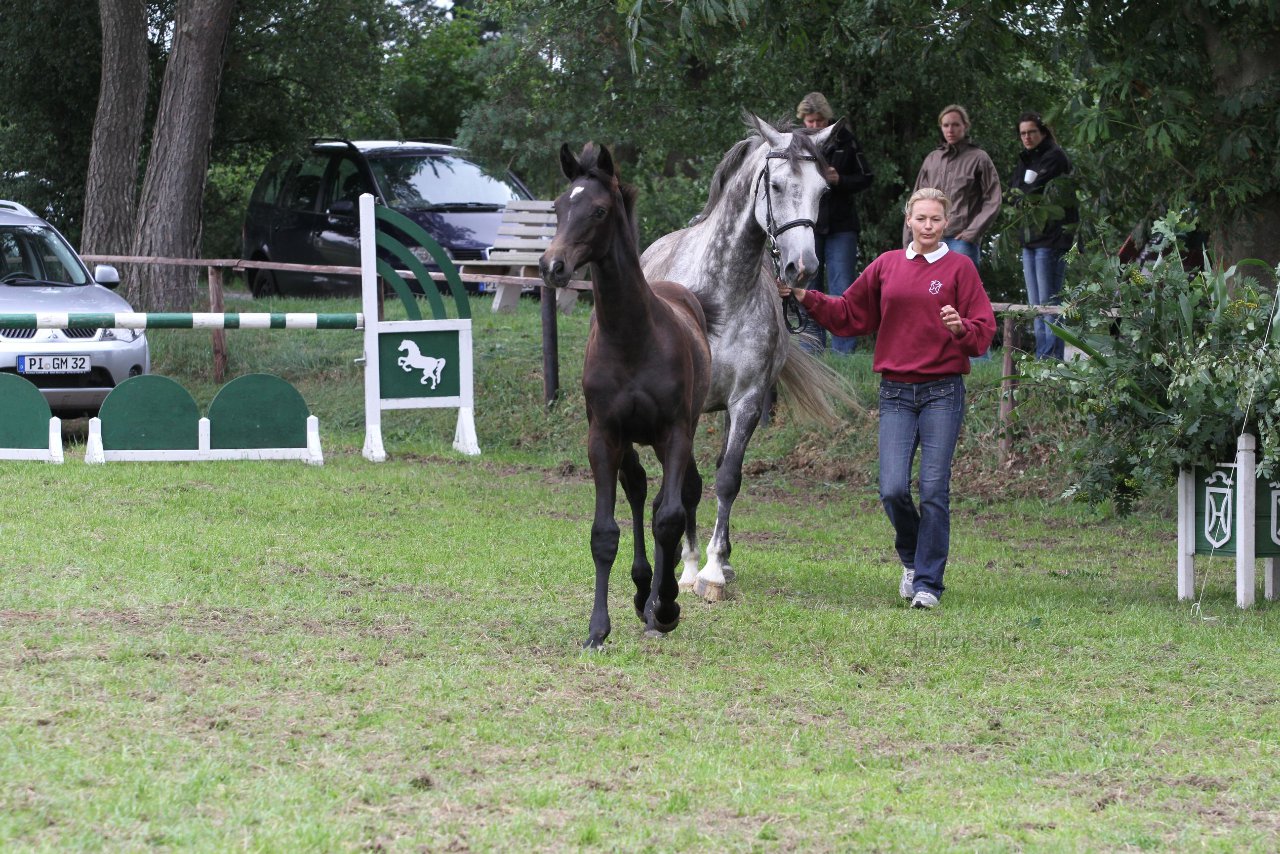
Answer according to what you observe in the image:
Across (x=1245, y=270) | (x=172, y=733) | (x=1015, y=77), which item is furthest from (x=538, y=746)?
(x=1015, y=77)

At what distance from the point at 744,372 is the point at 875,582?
1302 millimetres

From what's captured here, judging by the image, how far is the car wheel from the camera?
19344mm

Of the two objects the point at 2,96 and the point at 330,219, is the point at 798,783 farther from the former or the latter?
the point at 2,96

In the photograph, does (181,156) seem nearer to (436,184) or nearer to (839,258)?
(436,184)

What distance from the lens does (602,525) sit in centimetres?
630

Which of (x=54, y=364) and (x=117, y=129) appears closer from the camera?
(x=54, y=364)

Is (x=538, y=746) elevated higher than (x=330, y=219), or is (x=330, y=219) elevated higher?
(x=330, y=219)

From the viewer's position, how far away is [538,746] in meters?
4.81

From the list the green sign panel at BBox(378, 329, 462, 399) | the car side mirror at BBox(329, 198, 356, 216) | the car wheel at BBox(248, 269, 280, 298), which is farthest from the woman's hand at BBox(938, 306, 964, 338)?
the car wheel at BBox(248, 269, 280, 298)

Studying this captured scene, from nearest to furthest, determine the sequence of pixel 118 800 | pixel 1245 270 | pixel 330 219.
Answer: pixel 118 800 → pixel 1245 270 → pixel 330 219

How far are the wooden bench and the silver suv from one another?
14.2 feet

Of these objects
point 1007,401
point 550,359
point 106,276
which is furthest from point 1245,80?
point 106,276

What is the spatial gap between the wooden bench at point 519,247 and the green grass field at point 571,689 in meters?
7.16

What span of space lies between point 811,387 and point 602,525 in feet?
11.1
